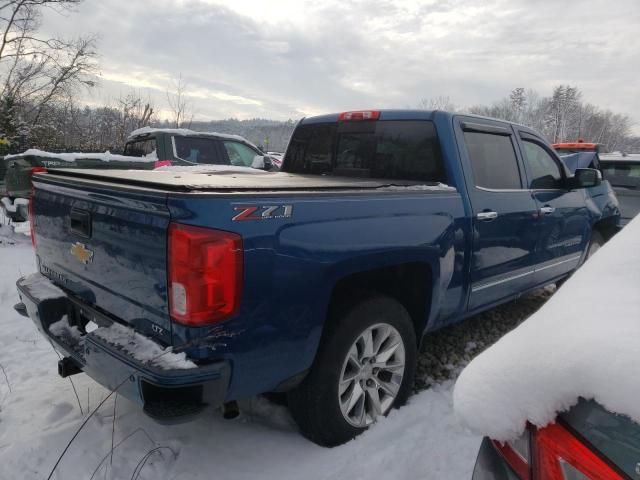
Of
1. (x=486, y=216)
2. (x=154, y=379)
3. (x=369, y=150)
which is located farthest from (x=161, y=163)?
(x=154, y=379)

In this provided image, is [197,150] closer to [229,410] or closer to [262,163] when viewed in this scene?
[262,163]

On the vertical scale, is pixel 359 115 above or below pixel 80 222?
above

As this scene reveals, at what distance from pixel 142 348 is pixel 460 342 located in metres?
2.88

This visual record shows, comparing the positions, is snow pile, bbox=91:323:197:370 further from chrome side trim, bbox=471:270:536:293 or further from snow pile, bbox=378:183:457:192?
chrome side trim, bbox=471:270:536:293

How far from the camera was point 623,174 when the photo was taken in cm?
809

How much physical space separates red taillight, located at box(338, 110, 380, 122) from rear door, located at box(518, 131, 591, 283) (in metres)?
1.37

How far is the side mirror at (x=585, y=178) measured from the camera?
13.9ft

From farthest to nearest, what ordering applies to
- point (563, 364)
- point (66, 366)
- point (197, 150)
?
point (197, 150) < point (66, 366) < point (563, 364)

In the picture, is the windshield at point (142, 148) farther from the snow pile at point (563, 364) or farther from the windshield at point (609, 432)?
the windshield at point (609, 432)

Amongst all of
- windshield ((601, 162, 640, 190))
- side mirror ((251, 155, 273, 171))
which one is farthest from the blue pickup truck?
windshield ((601, 162, 640, 190))

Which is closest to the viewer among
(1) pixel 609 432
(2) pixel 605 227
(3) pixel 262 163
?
(1) pixel 609 432

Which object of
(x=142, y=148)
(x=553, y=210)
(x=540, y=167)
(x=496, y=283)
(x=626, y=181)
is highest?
(x=540, y=167)

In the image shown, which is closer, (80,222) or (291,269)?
(291,269)

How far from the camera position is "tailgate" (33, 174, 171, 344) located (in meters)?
1.93
